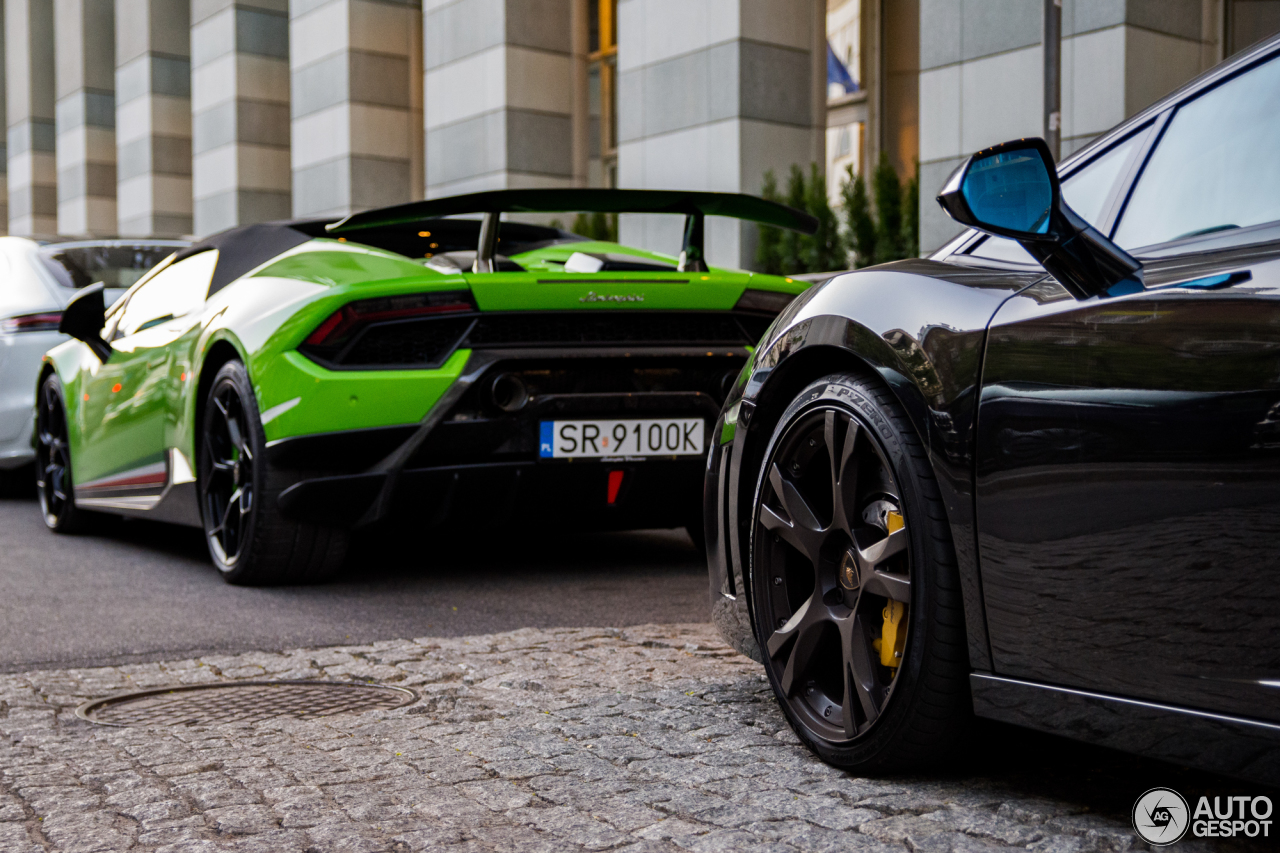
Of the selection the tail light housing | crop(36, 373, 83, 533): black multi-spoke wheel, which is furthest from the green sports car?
crop(36, 373, 83, 533): black multi-spoke wheel

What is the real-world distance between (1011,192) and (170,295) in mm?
4682

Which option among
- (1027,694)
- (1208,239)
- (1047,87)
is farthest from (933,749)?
(1047,87)

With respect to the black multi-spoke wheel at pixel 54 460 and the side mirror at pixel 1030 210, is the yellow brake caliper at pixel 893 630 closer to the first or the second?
the side mirror at pixel 1030 210

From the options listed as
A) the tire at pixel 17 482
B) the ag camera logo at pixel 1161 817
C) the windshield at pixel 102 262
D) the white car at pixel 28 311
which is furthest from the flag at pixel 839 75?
the ag camera logo at pixel 1161 817

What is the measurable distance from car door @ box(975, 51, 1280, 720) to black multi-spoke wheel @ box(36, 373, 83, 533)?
18.5 ft

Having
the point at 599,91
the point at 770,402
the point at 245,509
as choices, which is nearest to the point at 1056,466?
the point at 770,402

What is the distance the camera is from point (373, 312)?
4.73m

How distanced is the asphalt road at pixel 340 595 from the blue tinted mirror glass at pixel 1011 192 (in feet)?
8.07

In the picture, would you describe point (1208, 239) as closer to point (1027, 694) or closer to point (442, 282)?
point (1027, 694)

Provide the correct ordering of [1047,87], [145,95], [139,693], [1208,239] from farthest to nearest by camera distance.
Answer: [145,95]
[1047,87]
[139,693]
[1208,239]

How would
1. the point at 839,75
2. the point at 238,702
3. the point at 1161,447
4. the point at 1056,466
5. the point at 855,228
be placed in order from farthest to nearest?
the point at 839,75 → the point at 855,228 → the point at 238,702 → the point at 1056,466 → the point at 1161,447

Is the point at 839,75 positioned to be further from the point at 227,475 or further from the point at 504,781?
the point at 504,781

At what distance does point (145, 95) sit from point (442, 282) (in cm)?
2316

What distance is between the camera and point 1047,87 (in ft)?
23.5
